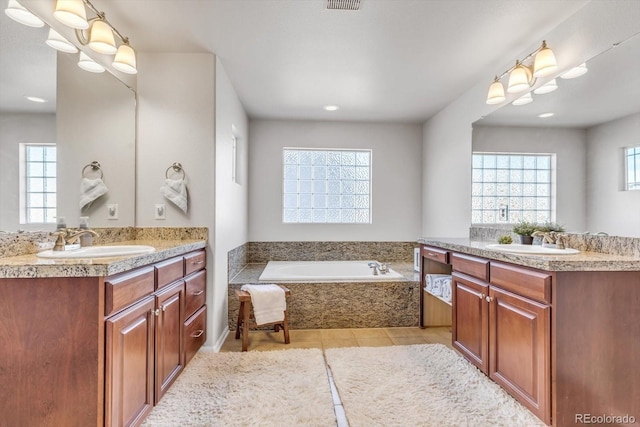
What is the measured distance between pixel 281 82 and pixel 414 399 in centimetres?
273

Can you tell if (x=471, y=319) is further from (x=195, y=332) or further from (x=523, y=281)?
(x=195, y=332)

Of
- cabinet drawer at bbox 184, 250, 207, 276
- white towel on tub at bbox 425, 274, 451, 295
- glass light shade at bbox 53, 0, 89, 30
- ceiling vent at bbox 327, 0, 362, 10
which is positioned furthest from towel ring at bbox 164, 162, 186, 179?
white towel on tub at bbox 425, 274, 451, 295

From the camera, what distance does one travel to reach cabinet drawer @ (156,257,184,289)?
1768 mm

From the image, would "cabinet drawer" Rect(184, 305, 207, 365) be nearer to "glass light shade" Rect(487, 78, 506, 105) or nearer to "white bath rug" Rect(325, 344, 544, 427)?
"white bath rug" Rect(325, 344, 544, 427)

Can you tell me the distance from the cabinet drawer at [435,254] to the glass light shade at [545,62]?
140cm

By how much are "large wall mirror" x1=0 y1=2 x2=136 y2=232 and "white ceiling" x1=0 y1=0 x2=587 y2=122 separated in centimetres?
11

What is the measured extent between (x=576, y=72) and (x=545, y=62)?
188 mm

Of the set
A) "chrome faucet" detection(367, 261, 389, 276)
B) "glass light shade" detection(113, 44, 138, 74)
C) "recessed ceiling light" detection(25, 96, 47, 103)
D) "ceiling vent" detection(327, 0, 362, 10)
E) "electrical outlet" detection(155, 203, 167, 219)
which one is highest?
"ceiling vent" detection(327, 0, 362, 10)

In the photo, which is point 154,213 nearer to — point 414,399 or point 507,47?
point 414,399

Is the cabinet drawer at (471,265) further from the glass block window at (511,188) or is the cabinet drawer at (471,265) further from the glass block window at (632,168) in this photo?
the glass block window at (632,168)

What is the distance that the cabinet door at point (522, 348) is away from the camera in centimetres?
154

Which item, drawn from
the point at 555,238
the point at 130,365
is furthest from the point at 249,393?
the point at 555,238

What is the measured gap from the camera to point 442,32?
2189 mm

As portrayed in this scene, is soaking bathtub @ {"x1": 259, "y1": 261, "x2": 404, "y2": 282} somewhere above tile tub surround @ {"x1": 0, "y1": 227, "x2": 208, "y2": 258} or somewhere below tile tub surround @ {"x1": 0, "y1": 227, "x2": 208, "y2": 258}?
below
